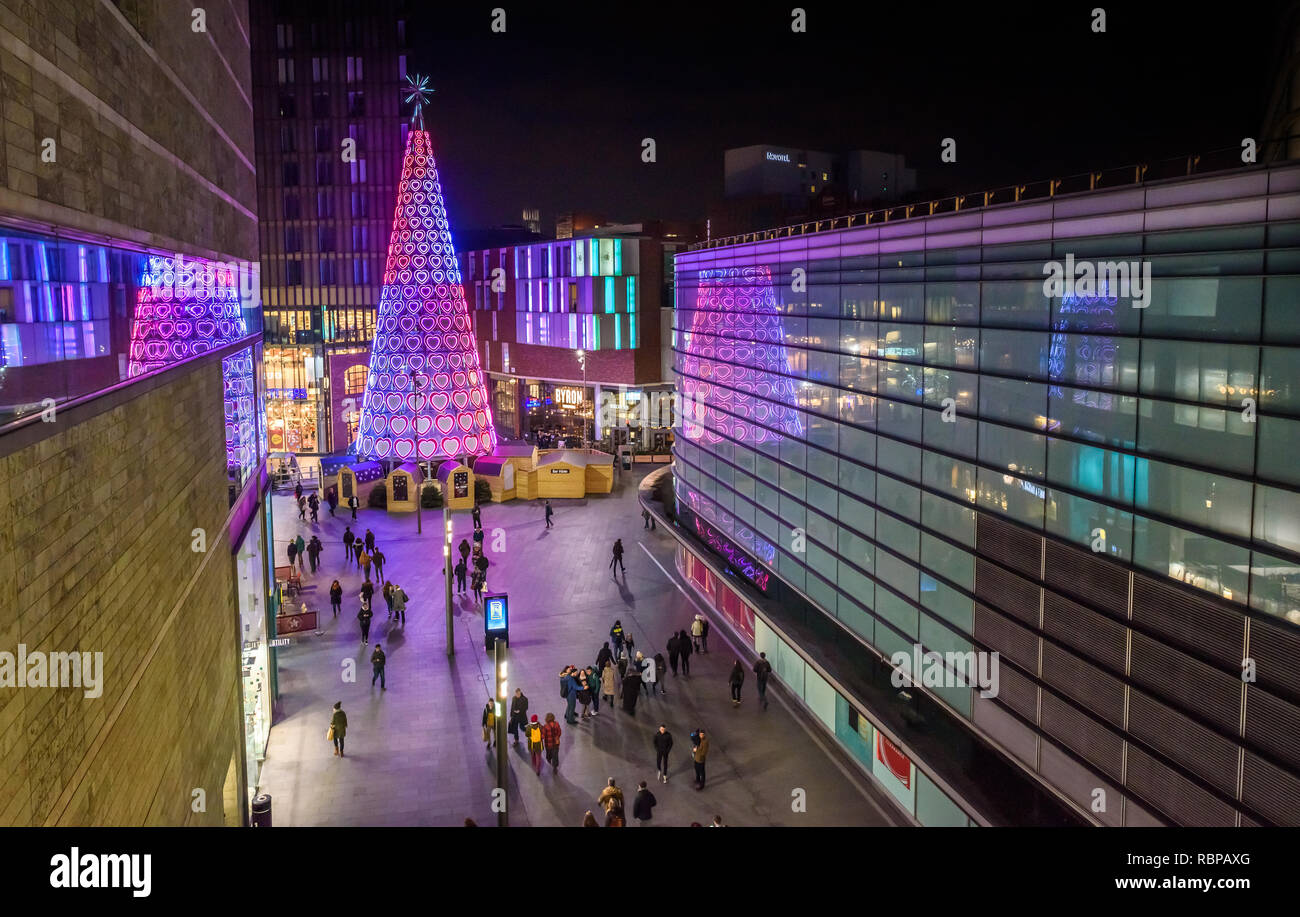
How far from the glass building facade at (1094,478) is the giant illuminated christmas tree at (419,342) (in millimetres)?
23895

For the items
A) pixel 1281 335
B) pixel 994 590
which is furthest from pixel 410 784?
pixel 1281 335

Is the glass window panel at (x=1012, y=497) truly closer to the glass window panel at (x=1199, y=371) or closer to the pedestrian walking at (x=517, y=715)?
the glass window panel at (x=1199, y=371)

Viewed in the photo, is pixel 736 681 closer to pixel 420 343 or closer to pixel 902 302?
pixel 902 302

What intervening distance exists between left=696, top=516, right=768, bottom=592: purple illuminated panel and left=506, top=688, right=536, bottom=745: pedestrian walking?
6.94 m

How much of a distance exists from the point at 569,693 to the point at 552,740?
2209 mm

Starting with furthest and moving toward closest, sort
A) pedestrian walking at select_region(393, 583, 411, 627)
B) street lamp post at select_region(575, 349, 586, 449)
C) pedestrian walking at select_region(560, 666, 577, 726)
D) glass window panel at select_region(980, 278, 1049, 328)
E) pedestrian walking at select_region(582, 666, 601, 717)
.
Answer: street lamp post at select_region(575, 349, 586, 449) → pedestrian walking at select_region(393, 583, 411, 627) → pedestrian walking at select_region(582, 666, 601, 717) → pedestrian walking at select_region(560, 666, 577, 726) → glass window panel at select_region(980, 278, 1049, 328)

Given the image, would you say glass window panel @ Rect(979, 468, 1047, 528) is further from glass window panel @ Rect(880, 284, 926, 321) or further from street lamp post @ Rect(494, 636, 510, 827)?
street lamp post @ Rect(494, 636, 510, 827)

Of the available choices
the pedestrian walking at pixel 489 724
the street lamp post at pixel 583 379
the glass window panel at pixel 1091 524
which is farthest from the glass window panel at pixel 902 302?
the street lamp post at pixel 583 379

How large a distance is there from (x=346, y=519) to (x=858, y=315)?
2648 cm

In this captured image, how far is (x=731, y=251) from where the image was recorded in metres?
25.3

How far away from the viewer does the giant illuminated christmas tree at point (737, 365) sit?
72.1ft

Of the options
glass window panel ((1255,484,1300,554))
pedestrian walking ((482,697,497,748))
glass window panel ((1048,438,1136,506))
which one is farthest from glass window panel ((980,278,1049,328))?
pedestrian walking ((482,697,497,748))

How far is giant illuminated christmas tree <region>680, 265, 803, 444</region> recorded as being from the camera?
21969 millimetres

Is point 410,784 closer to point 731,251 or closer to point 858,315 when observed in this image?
point 858,315
